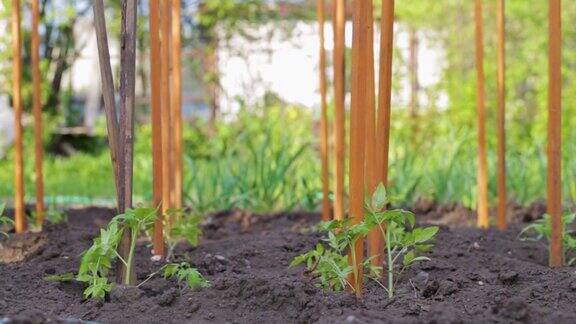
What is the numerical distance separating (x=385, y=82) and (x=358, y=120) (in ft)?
0.94

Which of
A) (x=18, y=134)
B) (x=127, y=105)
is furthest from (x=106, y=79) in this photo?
(x=18, y=134)

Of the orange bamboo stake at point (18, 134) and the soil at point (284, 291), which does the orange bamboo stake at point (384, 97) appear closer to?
the soil at point (284, 291)

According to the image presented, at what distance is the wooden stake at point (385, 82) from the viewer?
2600 mm

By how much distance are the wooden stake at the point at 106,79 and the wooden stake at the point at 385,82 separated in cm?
71

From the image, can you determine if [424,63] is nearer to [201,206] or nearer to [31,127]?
[31,127]

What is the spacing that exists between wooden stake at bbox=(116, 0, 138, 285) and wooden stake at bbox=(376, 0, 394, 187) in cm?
67

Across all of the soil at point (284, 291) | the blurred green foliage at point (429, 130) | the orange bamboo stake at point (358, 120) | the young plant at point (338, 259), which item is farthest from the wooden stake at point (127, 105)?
the blurred green foliage at point (429, 130)

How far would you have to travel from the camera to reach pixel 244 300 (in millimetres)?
2348

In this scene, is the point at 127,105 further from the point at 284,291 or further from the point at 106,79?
the point at 284,291

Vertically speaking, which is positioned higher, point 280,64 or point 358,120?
point 280,64

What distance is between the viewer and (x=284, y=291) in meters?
2.33

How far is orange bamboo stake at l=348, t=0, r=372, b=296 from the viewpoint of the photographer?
2373 mm

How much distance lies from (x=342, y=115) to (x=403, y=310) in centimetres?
145

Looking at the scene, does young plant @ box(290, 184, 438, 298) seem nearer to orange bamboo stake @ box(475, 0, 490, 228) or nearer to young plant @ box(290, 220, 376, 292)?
young plant @ box(290, 220, 376, 292)
